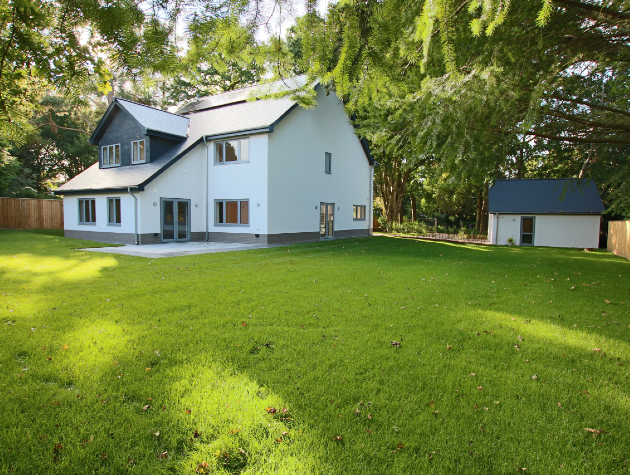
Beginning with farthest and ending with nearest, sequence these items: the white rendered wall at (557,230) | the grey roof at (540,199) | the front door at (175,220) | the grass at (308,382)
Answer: the grey roof at (540,199) → the white rendered wall at (557,230) → the front door at (175,220) → the grass at (308,382)

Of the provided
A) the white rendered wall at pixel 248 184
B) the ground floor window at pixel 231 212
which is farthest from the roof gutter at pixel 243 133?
the ground floor window at pixel 231 212

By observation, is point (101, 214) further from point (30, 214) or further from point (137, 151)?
point (30, 214)

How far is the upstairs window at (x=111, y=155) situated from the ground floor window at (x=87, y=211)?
252 cm

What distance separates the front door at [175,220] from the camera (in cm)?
1703

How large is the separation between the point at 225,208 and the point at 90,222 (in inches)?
288

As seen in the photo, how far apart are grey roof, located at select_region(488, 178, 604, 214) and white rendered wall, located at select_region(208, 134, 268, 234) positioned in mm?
13588

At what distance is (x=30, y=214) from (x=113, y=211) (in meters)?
11.7

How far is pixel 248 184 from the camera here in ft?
56.2

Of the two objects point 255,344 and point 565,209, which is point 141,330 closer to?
point 255,344

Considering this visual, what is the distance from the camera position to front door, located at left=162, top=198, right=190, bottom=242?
17031 mm

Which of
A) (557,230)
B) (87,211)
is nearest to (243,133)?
(87,211)

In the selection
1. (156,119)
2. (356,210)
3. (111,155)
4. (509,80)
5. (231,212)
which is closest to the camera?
(509,80)

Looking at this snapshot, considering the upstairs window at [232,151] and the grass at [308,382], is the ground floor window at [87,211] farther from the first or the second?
the grass at [308,382]

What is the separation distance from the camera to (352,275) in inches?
348
